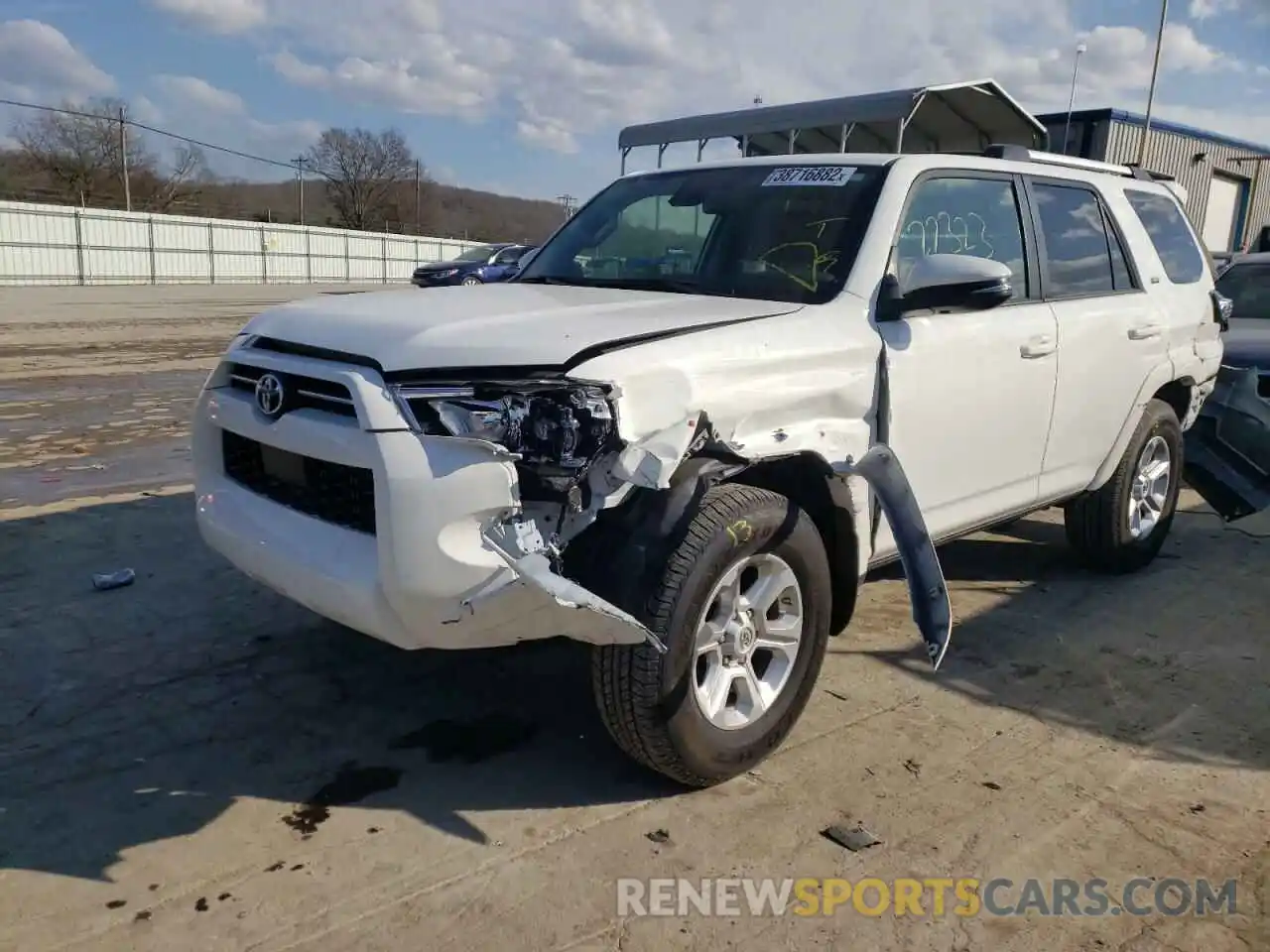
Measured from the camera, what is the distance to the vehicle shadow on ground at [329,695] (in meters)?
3.04

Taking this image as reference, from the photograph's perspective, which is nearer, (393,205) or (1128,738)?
(1128,738)

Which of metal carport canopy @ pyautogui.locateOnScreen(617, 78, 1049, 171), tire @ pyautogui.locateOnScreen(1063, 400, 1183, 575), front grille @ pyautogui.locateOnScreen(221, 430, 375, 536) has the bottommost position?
tire @ pyautogui.locateOnScreen(1063, 400, 1183, 575)

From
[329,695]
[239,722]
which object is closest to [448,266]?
[329,695]

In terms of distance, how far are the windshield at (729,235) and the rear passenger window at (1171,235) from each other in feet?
7.29

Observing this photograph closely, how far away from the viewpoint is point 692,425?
280 centimetres

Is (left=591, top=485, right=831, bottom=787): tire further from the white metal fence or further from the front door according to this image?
the white metal fence

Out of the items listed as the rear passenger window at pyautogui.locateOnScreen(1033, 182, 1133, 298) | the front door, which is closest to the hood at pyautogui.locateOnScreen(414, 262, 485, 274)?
the rear passenger window at pyautogui.locateOnScreen(1033, 182, 1133, 298)

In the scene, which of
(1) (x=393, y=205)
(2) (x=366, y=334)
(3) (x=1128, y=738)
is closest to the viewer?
(2) (x=366, y=334)

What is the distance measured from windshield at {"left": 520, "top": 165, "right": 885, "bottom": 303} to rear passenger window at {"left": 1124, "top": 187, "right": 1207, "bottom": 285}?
2.22 meters

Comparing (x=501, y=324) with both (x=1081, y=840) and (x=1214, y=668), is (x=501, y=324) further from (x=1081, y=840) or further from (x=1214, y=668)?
(x=1214, y=668)

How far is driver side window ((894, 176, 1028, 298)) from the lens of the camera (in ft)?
12.4

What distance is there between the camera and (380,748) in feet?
11.0

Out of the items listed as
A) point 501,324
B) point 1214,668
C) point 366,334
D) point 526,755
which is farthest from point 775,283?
point 1214,668

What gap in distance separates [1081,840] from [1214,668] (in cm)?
172
